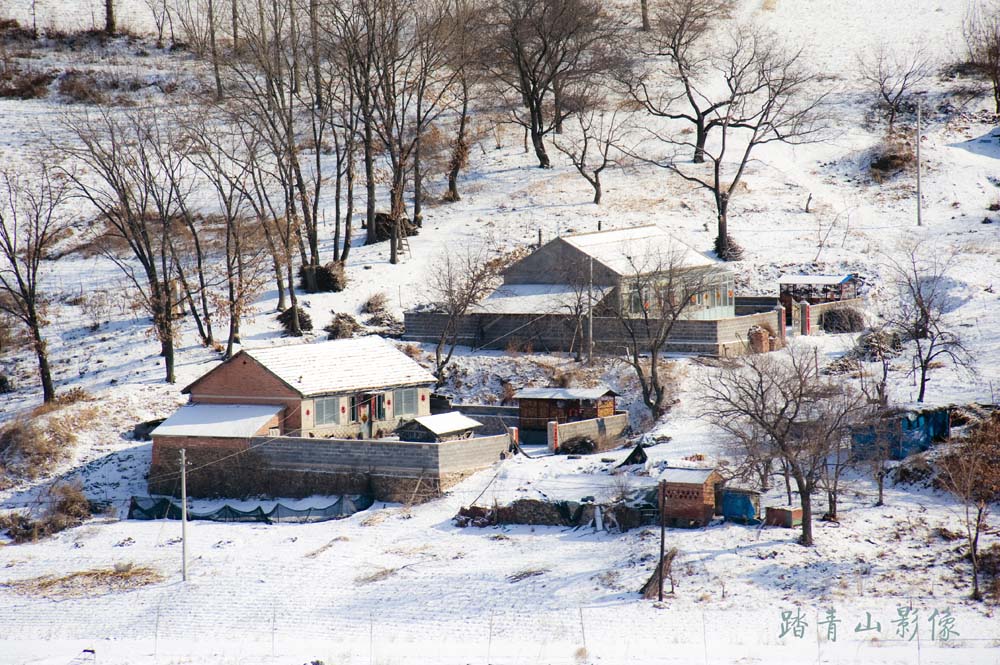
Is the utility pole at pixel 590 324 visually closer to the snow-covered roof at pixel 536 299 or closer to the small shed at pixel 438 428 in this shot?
the snow-covered roof at pixel 536 299

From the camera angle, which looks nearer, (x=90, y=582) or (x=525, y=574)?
(x=525, y=574)

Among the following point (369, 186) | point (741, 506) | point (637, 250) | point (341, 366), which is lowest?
point (741, 506)

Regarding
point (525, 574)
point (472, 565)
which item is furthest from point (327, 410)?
point (525, 574)

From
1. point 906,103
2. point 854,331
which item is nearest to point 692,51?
point 906,103

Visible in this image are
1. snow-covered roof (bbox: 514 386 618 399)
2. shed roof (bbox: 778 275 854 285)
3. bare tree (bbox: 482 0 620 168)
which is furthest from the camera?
bare tree (bbox: 482 0 620 168)

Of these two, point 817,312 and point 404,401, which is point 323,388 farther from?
point 817,312

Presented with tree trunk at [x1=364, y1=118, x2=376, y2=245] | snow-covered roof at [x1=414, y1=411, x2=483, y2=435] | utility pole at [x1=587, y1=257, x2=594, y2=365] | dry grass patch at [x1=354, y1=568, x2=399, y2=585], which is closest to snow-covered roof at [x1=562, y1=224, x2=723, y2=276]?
utility pole at [x1=587, y1=257, x2=594, y2=365]

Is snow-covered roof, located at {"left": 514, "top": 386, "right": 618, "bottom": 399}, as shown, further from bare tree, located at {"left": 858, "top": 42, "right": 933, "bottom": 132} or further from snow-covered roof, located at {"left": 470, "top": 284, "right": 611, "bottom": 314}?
bare tree, located at {"left": 858, "top": 42, "right": 933, "bottom": 132}
